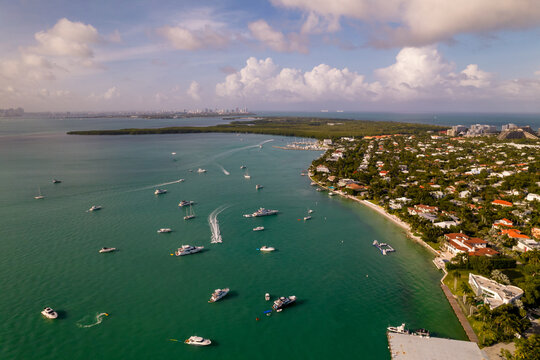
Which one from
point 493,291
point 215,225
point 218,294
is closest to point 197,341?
point 218,294

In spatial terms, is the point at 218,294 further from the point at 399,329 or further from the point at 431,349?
the point at 431,349

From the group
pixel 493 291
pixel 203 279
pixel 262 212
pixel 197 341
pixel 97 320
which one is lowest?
pixel 197 341

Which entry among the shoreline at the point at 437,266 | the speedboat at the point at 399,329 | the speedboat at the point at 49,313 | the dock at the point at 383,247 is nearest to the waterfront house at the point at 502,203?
the shoreline at the point at 437,266

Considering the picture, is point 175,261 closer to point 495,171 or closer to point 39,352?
point 39,352

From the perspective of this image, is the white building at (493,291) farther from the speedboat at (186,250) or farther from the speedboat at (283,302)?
the speedboat at (186,250)

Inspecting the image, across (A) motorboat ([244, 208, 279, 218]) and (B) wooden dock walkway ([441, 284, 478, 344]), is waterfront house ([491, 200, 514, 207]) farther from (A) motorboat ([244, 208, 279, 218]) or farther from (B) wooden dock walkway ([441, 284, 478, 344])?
(A) motorboat ([244, 208, 279, 218])

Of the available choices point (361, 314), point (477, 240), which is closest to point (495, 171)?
point (477, 240)
